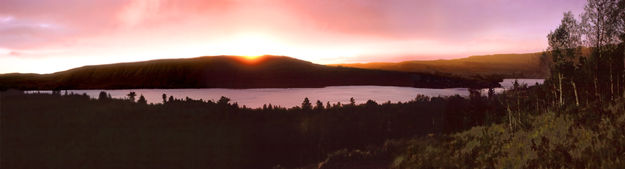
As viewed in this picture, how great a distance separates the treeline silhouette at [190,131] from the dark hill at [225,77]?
85.7 m

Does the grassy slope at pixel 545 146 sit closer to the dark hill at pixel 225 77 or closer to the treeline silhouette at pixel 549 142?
the treeline silhouette at pixel 549 142

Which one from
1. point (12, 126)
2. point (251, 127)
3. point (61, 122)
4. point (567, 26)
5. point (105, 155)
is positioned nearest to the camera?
point (567, 26)

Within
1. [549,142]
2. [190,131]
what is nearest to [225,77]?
[190,131]

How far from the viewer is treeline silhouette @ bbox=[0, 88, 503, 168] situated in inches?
2073

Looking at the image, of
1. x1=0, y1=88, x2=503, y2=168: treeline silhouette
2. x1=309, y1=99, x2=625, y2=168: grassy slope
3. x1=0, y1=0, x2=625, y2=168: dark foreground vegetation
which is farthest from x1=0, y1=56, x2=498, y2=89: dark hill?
x1=309, y1=99, x2=625, y2=168: grassy slope

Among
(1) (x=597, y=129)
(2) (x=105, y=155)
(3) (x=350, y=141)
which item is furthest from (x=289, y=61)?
(1) (x=597, y=129)

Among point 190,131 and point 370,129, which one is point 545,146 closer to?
point 370,129

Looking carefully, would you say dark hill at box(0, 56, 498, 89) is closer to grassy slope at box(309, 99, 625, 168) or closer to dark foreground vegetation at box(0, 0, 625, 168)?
dark foreground vegetation at box(0, 0, 625, 168)

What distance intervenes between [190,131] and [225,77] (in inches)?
4228

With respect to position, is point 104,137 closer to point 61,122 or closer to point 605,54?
point 61,122

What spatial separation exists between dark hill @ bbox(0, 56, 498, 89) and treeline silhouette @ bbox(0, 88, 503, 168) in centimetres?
8566

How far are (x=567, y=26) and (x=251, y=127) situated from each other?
157ft

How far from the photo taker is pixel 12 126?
61.2 m

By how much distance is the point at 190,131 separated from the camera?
220ft
